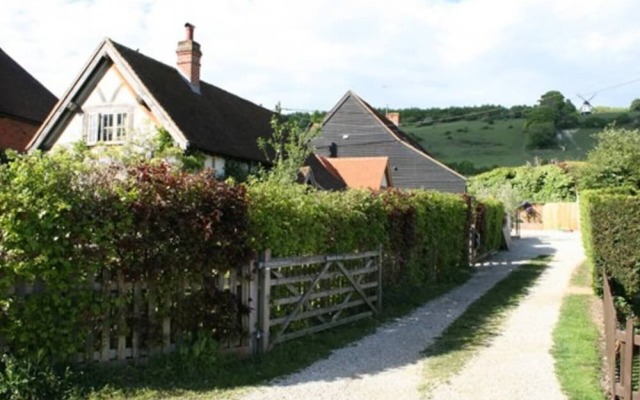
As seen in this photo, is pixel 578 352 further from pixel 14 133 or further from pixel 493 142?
pixel 493 142

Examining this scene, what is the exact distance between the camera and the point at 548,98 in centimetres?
10475

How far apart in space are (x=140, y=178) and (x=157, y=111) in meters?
14.5

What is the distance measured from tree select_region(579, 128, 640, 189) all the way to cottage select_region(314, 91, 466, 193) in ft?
54.1

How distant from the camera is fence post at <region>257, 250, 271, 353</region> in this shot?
8.89 m

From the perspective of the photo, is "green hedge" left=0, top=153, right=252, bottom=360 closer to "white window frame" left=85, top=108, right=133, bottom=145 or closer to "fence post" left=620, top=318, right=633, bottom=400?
"fence post" left=620, top=318, right=633, bottom=400

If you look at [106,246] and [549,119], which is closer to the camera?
[106,246]

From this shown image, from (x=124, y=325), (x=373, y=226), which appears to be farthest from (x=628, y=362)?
(x=373, y=226)

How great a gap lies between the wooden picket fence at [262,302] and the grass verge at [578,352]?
3838 mm

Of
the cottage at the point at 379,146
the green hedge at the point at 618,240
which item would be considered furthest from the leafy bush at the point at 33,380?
the cottage at the point at 379,146

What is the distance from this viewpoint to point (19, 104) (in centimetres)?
2838

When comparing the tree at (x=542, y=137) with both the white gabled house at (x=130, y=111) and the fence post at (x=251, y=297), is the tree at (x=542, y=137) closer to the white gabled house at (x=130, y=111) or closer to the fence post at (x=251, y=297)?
the white gabled house at (x=130, y=111)

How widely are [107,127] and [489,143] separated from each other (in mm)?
75618

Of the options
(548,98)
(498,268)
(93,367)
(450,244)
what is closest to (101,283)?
(93,367)

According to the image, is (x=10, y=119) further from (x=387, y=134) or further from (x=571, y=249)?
(x=571, y=249)
